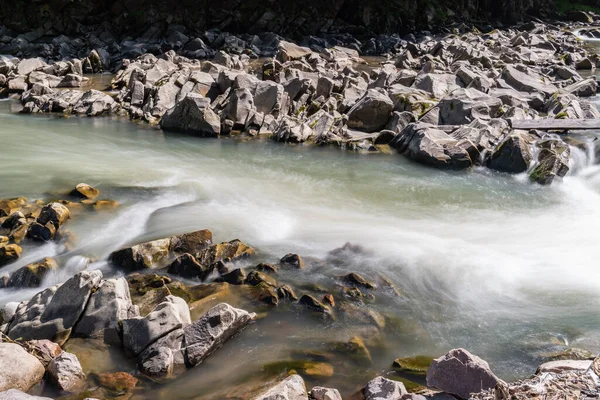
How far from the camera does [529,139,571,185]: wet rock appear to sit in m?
13.7

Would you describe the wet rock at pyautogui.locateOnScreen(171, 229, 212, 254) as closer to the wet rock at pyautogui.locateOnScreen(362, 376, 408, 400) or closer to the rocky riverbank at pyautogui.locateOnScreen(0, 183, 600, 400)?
the rocky riverbank at pyautogui.locateOnScreen(0, 183, 600, 400)

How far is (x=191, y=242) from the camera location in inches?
374

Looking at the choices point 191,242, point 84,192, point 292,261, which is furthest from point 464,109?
point 84,192

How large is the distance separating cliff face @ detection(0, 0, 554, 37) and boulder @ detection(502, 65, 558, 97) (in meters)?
23.9

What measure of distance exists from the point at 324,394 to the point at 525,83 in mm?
18989

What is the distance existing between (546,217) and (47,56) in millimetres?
29689

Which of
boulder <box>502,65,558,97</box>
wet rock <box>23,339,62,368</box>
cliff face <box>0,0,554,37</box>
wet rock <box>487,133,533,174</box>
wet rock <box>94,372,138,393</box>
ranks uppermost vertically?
cliff face <box>0,0,554,37</box>

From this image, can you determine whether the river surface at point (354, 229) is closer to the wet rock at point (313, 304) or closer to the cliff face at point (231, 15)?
the wet rock at point (313, 304)

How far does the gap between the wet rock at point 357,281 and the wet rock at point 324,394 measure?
2845 millimetres

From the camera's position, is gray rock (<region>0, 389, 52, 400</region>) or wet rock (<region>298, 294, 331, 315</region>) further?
wet rock (<region>298, 294, 331, 315</region>)

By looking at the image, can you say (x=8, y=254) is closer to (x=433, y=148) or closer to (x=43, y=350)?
(x=43, y=350)

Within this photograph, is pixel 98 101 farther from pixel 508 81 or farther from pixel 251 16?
pixel 251 16

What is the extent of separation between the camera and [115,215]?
36.0 feet

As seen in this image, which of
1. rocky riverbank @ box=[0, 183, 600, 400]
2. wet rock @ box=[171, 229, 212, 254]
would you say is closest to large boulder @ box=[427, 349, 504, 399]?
rocky riverbank @ box=[0, 183, 600, 400]
